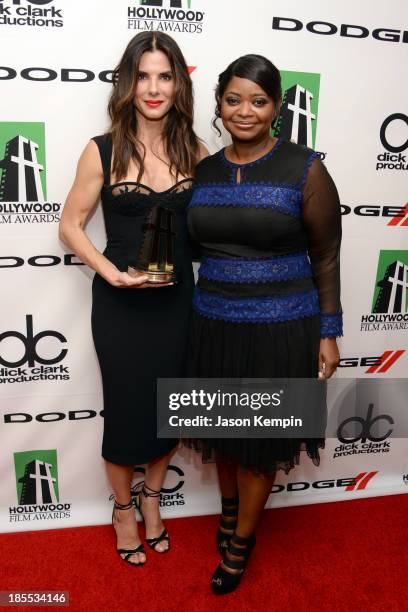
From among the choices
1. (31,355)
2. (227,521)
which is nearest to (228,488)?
(227,521)

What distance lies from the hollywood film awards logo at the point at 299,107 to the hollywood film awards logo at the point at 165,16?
1.19 feet

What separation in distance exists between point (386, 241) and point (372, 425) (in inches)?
32.4

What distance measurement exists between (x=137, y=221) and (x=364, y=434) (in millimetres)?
1452

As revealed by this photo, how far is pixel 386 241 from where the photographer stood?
2219mm

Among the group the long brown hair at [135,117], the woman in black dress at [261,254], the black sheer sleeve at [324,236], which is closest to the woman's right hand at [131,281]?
the woman in black dress at [261,254]

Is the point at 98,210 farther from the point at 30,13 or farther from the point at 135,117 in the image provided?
the point at 30,13

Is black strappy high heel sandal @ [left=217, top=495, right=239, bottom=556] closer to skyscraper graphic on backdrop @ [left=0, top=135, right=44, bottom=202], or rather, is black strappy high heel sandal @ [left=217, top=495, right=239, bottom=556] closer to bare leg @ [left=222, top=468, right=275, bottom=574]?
bare leg @ [left=222, top=468, right=275, bottom=574]

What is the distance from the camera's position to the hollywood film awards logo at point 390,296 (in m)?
2.25

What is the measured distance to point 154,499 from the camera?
2115 mm

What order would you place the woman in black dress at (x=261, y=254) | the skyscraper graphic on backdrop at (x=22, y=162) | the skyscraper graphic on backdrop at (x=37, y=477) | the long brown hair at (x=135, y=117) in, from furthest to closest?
the skyscraper graphic on backdrop at (x=37, y=477)
the skyscraper graphic on backdrop at (x=22, y=162)
the long brown hair at (x=135, y=117)
the woman in black dress at (x=261, y=254)

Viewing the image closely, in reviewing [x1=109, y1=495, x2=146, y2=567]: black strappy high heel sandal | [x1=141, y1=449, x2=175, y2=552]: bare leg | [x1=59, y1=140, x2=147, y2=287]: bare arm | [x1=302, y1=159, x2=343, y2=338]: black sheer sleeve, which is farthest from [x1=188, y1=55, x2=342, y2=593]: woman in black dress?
[x1=109, y1=495, x2=146, y2=567]: black strappy high heel sandal

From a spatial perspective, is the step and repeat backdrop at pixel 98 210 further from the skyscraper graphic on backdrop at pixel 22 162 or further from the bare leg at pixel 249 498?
the bare leg at pixel 249 498

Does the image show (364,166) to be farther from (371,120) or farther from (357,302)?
(357,302)

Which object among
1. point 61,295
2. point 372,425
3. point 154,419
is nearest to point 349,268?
point 372,425
